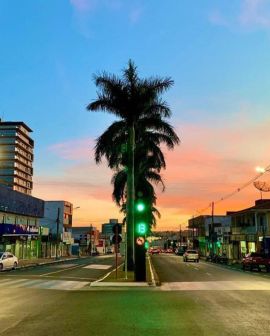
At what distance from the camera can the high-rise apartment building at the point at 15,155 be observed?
165375 millimetres

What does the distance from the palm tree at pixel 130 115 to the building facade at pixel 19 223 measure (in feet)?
79.2

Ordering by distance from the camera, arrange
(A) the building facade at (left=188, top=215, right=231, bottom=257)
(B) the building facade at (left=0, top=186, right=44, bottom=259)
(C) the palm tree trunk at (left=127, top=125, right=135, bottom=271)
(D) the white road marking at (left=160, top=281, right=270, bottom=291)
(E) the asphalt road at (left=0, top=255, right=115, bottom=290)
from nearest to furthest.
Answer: (D) the white road marking at (left=160, top=281, right=270, bottom=291)
(E) the asphalt road at (left=0, top=255, right=115, bottom=290)
(C) the palm tree trunk at (left=127, top=125, right=135, bottom=271)
(B) the building facade at (left=0, top=186, right=44, bottom=259)
(A) the building facade at (left=188, top=215, right=231, bottom=257)

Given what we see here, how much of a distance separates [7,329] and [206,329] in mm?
4279

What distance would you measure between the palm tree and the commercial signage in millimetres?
23993

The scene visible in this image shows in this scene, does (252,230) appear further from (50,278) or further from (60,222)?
(60,222)

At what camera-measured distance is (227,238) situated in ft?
306

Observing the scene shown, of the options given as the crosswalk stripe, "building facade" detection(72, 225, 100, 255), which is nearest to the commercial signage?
the crosswalk stripe

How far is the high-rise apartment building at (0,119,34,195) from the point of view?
165375 millimetres

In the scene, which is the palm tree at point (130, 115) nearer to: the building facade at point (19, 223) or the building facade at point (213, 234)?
the building facade at point (19, 223)

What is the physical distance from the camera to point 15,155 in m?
168

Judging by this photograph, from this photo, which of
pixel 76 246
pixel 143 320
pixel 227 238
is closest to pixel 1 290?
pixel 143 320

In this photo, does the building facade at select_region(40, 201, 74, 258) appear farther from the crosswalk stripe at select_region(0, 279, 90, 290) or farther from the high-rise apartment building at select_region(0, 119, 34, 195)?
the crosswalk stripe at select_region(0, 279, 90, 290)

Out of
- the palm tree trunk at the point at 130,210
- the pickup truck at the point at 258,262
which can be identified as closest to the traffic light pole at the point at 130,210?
the palm tree trunk at the point at 130,210

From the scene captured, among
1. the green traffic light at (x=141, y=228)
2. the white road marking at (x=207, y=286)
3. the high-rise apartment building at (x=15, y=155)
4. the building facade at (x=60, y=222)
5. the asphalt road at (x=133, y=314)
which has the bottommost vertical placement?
the asphalt road at (x=133, y=314)
